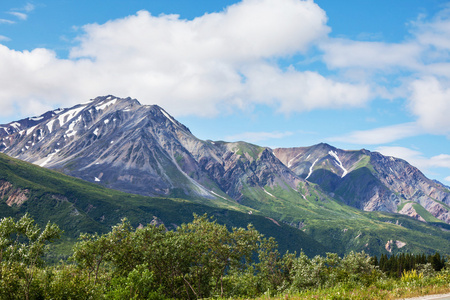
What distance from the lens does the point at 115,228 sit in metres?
56.1

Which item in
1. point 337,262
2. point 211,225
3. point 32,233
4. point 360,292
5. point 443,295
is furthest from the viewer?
point 337,262

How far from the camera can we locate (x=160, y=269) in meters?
54.5

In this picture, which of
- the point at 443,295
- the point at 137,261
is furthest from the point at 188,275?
the point at 443,295

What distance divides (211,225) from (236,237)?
15.8ft

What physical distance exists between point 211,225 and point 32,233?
29114 millimetres

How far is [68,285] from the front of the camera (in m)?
43.7

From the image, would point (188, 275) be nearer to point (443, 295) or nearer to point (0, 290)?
point (0, 290)

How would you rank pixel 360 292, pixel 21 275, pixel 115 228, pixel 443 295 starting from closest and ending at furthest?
pixel 443 295, pixel 360 292, pixel 21 275, pixel 115 228

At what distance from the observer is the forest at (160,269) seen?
38719 millimetres

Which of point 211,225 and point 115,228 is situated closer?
point 115,228

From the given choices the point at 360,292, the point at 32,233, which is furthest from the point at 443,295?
the point at 32,233

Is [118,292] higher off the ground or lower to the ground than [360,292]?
lower

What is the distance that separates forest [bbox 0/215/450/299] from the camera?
127 feet

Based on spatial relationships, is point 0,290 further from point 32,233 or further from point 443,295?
point 443,295
